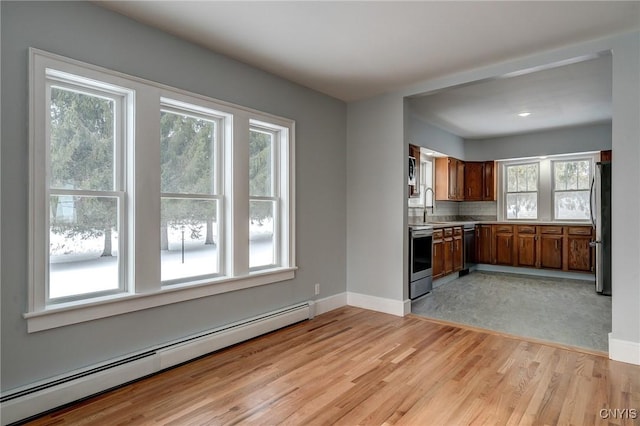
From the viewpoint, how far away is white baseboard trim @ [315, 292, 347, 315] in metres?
4.34

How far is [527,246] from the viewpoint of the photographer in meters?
6.85

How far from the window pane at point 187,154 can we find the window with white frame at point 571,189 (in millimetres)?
6817

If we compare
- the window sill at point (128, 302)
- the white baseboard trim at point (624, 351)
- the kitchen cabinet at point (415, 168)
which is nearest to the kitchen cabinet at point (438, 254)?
Answer: the kitchen cabinet at point (415, 168)

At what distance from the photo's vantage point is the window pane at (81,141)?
238 cm

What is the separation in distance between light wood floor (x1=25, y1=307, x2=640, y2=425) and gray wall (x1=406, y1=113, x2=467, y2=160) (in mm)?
3418

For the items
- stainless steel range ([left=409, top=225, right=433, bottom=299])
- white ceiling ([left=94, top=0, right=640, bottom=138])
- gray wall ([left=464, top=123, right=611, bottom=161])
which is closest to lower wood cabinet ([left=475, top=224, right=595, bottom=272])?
gray wall ([left=464, top=123, right=611, bottom=161])

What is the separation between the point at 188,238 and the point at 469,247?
5764 mm

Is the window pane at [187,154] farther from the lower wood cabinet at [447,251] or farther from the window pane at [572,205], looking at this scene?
the window pane at [572,205]

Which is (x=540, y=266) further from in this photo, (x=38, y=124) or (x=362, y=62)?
(x=38, y=124)

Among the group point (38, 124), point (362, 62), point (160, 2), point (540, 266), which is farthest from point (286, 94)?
point (540, 266)

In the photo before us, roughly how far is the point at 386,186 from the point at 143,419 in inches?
132

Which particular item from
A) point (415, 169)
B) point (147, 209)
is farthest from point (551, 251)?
point (147, 209)

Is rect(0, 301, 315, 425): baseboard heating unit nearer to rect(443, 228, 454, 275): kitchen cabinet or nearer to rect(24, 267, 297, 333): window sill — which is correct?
rect(24, 267, 297, 333): window sill

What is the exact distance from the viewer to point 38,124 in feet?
7.21
